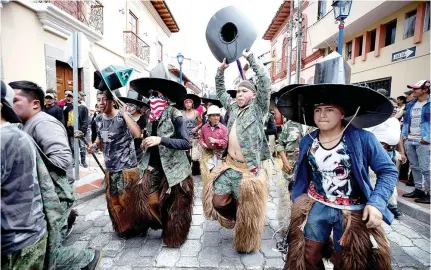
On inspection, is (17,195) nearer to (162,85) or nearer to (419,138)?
(162,85)

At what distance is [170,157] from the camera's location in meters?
3.38

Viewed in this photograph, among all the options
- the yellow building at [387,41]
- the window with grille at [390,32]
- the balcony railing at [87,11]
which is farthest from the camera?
the window with grille at [390,32]

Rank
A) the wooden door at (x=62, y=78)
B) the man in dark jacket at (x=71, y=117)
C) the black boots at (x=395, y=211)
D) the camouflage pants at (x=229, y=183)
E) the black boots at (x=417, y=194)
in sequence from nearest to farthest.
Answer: the camouflage pants at (x=229, y=183), the black boots at (x=395, y=211), the black boots at (x=417, y=194), the man in dark jacket at (x=71, y=117), the wooden door at (x=62, y=78)

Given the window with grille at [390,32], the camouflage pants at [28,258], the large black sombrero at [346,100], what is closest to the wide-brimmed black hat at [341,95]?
the large black sombrero at [346,100]

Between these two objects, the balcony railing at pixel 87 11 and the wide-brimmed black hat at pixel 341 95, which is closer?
the wide-brimmed black hat at pixel 341 95

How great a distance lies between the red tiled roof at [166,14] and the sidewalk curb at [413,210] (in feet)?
56.6

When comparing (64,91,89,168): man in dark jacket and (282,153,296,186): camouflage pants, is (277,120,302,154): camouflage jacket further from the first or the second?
(64,91,89,168): man in dark jacket

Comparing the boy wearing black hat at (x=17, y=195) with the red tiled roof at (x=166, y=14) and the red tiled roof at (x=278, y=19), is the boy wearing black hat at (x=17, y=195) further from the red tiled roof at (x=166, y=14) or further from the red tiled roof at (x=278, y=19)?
the red tiled roof at (x=278, y=19)

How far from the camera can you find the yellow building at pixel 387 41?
8273 millimetres

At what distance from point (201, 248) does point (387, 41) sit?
11.1m

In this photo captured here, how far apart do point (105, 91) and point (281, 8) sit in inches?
770

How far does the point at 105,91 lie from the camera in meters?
3.43

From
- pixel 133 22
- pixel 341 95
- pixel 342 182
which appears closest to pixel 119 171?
pixel 342 182

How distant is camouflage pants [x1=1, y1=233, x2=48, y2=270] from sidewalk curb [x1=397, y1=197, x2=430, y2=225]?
16.4 ft
